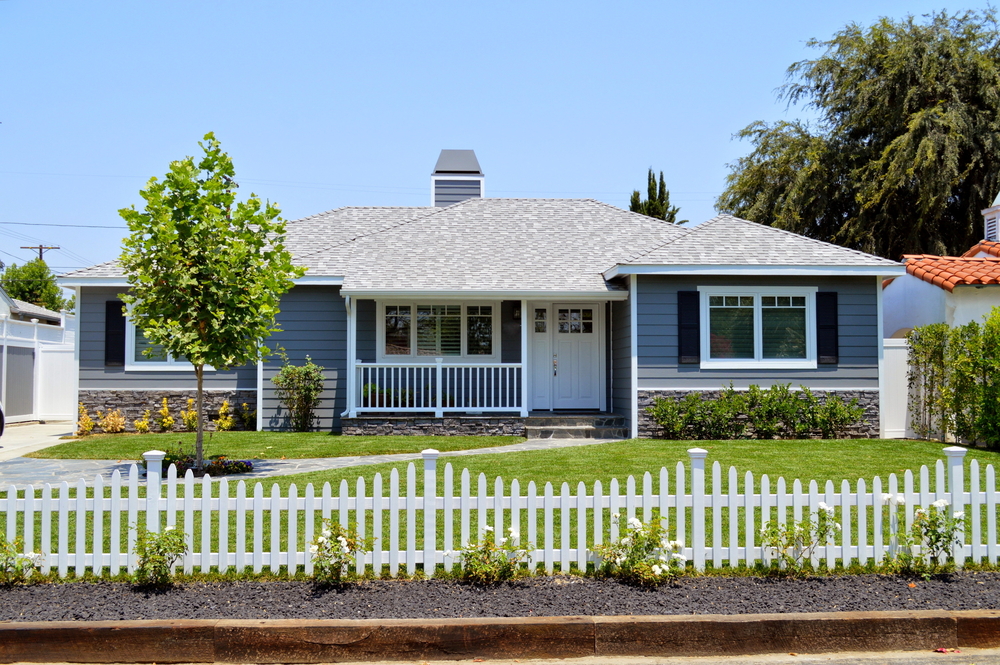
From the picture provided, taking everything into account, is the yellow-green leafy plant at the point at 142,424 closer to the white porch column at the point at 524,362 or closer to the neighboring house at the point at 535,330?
the neighboring house at the point at 535,330

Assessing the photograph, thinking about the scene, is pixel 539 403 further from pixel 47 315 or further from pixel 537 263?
pixel 47 315

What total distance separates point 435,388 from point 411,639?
37.4ft

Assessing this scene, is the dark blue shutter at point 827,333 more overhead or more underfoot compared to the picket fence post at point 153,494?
more overhead

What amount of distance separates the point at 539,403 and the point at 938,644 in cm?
1177

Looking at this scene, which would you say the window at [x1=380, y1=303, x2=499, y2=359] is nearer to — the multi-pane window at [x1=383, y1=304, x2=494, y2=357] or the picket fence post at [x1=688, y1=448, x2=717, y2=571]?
the multi-pane window at [x1=383, y1=304, x2=494, y2=357]

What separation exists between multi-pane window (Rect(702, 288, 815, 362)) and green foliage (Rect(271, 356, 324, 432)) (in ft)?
24.5

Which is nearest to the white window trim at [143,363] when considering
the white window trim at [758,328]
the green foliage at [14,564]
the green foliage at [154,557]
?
the white window trim at [758,328]

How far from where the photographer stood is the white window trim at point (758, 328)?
14703 millimetres

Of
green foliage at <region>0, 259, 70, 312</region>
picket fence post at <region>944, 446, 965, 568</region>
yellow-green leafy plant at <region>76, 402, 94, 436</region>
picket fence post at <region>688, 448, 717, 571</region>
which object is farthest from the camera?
green foliage at <region>0, 259, 70, 312</region>

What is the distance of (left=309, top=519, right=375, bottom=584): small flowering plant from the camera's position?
17.1 ft

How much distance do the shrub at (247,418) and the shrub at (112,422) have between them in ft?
7.42

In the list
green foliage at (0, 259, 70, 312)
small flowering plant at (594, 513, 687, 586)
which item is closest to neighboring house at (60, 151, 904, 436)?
small flowering plant at (594, 513, 687, 586)

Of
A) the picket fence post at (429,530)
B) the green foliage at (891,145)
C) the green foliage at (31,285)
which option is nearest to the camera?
the picket fence post at (429,530)

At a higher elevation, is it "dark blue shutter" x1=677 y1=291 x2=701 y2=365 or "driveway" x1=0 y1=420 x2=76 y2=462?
"dark blue shutter" x1=677 y1=291 x2=701 y2=365
